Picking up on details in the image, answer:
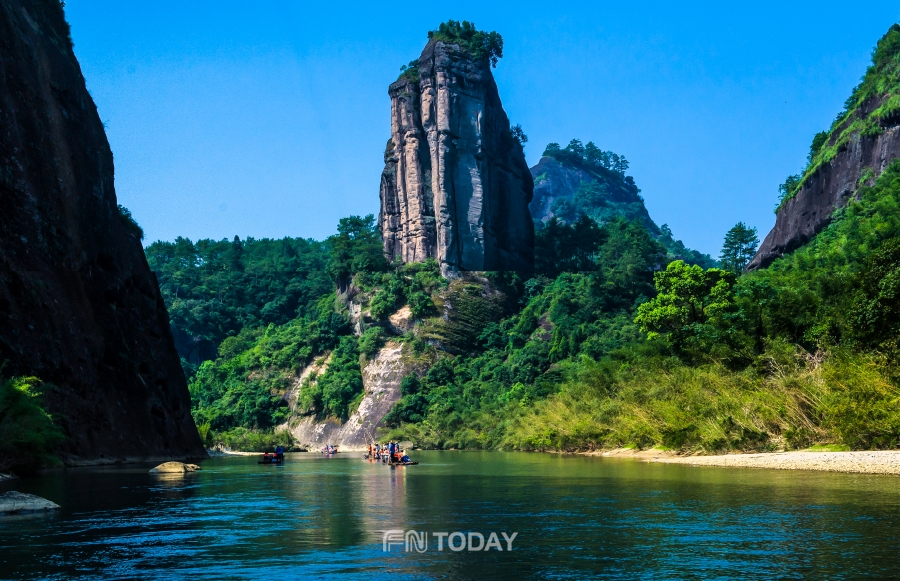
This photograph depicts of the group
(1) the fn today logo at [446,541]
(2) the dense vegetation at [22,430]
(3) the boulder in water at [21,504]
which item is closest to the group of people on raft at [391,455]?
(2) the dense vegetation at [22,430]

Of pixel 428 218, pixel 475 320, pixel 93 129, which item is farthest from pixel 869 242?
pixel 428 218

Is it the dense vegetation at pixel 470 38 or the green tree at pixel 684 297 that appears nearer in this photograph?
the green tree at pixel 684 297

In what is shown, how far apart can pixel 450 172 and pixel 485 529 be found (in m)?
118

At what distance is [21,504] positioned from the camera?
88.2ft

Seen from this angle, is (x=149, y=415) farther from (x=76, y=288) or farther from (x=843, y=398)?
(x=843, y=398)

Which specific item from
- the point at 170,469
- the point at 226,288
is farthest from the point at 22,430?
the point at 226,288

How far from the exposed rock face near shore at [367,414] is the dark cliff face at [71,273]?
50.9 m

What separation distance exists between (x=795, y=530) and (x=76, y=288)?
48.9 meters

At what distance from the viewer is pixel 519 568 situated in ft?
57.0

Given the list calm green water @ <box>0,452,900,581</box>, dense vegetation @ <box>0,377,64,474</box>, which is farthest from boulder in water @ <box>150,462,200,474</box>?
calm green water @ <box>0,452,900,581</box>

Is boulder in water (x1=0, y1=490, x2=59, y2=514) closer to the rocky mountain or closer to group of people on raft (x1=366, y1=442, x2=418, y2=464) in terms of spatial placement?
group of people on raft (x1=366, y1=442, x2=418, y2=464)

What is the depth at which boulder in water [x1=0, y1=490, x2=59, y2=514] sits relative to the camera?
26413 mm

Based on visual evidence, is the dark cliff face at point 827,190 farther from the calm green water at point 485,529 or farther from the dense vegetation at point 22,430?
the dense vegetation at point 22,430

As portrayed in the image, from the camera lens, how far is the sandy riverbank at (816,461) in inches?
1403
